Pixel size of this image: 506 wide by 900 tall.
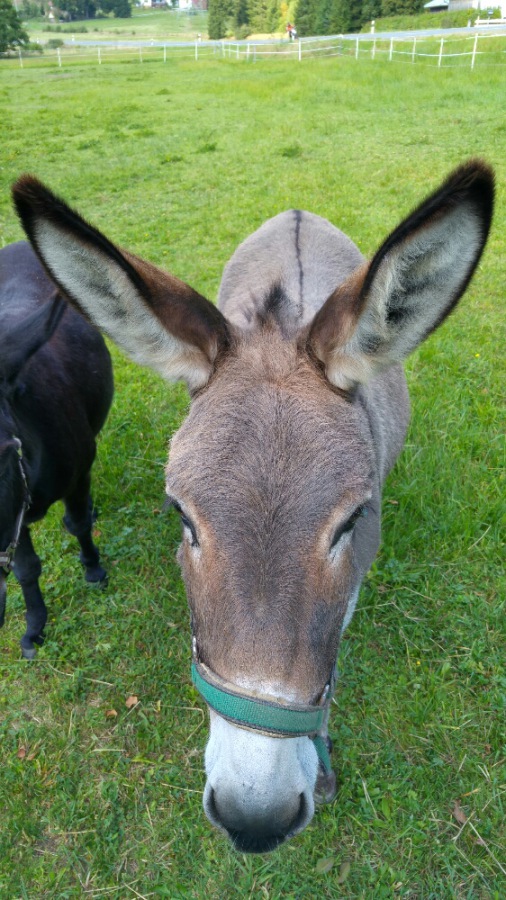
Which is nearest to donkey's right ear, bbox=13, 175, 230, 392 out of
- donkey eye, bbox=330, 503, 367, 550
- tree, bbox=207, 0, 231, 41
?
donkey eye, bbox=330, 503, 367, 550

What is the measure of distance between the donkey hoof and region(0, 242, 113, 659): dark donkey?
1797 mm

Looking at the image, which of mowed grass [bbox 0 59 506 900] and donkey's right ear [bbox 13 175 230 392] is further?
mowed grass [bbox 0 59 506 900]

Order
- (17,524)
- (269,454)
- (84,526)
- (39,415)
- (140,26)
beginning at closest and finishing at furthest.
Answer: (269,454) < (17,524) < (39,415) < (84,526) < (140,26)

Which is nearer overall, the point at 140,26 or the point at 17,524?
the point at 17,524

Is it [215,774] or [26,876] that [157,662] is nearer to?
[26,876]

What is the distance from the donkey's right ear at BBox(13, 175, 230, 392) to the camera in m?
1.57

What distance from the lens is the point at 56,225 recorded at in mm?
1594

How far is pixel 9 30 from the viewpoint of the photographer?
48.6 metres

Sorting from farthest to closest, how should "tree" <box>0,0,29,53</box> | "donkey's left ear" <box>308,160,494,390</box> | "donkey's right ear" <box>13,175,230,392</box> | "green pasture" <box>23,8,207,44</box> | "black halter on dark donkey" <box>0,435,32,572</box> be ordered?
"green pasture" <box>23,8,207,44</box>
"tree" <box>0,0,29,53</box>
"black halter on dark donkey" <box>0,435,32,572</box>
"donkey's right ear" <box>13,175,230,392</box>
"donkey's left ear" <box>308,160,494,390</box>

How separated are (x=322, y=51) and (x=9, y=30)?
31473 mm

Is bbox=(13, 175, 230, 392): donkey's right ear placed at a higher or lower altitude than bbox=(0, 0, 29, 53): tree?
lower

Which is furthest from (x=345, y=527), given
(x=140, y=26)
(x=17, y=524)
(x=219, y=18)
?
(x=140, y=26)

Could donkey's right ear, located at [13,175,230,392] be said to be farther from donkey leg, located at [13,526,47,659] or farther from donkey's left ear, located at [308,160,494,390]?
donkey leg, located at [13,526,47,659]

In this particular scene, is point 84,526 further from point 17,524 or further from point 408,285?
point 408,285
